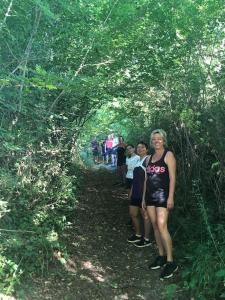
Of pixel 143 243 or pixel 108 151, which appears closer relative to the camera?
pixel 143 243

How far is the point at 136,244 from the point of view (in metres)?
7.51

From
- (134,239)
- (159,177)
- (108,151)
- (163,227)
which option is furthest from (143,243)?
(108,151)

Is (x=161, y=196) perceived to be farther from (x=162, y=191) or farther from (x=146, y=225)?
(x=146, y=225)

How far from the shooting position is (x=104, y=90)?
30.2 feet

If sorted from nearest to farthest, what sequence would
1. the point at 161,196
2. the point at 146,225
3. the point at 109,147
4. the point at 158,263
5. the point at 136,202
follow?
the point at 161,196, the point at 158,263, the point at 146,225, the point at 136,202, the point at 109,147

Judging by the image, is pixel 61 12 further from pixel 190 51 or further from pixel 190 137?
pixel 190 137

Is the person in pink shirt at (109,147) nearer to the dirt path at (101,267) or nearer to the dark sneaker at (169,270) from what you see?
the dirt path at (101,267)

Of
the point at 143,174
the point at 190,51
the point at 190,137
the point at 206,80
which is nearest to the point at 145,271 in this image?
the point at 143,174

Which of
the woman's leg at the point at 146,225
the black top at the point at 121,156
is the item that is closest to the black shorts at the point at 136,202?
the woman's leg at the point at 146,225

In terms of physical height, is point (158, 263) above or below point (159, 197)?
below

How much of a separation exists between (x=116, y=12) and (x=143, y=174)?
10.2 feet

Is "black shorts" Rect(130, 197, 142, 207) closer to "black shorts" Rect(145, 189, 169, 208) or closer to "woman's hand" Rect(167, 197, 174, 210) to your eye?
"black shorts" Rect(145, 189, 169, 208)

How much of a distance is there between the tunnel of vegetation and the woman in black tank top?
0.41 m

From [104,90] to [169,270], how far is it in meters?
4.68
